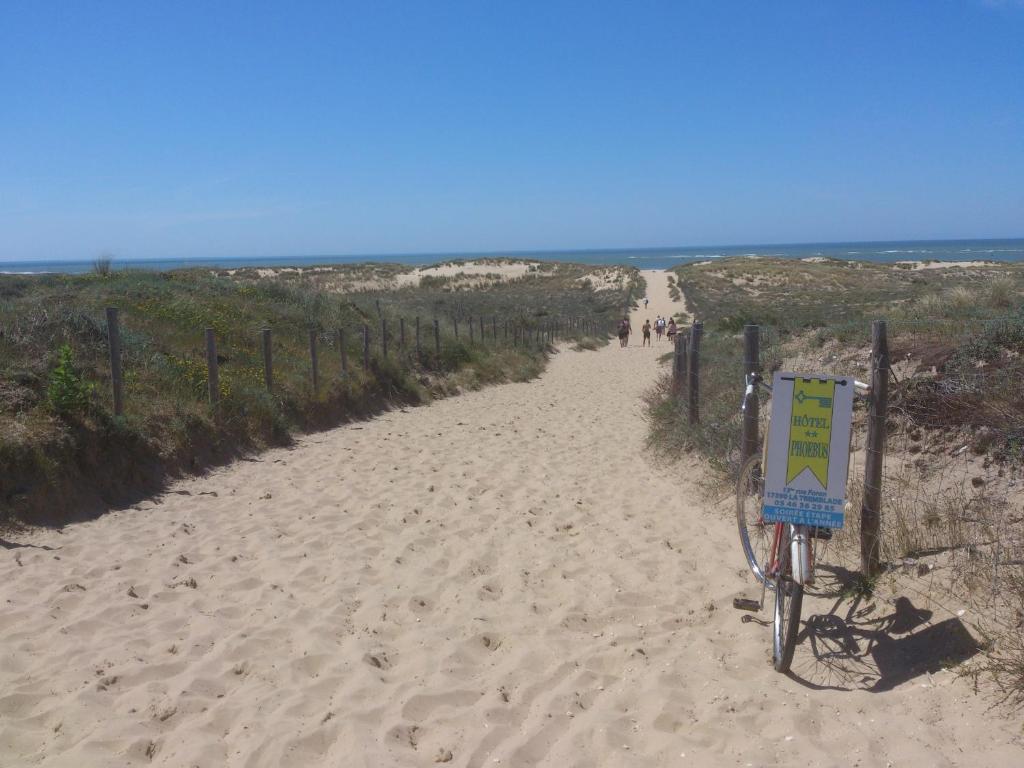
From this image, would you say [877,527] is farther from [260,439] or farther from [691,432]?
[260,439]

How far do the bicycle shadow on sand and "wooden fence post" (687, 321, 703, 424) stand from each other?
189 inches

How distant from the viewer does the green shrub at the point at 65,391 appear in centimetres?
809

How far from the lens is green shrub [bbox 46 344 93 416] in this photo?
8.09m

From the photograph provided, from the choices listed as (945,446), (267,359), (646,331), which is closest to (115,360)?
(267,359)

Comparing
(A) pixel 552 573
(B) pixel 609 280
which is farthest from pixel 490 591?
(B) pixel 609 280

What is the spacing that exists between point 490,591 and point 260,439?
19.9 feet

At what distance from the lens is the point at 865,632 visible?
178 inches

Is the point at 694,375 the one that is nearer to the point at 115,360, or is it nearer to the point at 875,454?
the point at 875,454

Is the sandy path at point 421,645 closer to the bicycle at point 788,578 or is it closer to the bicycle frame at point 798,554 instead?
the bicycle at point 788,578

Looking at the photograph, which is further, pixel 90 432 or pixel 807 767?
pixel 90 432

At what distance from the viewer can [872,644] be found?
4.39 meters

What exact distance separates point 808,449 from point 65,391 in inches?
289

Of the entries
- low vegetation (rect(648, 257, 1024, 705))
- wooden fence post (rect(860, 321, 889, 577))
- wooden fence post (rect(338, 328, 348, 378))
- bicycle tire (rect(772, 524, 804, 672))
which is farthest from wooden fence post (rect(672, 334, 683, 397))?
bicycle tire (rect(772, 524, 804, 672))

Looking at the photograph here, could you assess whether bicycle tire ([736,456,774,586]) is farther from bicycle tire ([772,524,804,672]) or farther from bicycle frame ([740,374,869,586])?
bicycle tire ([772,524,804,672])
